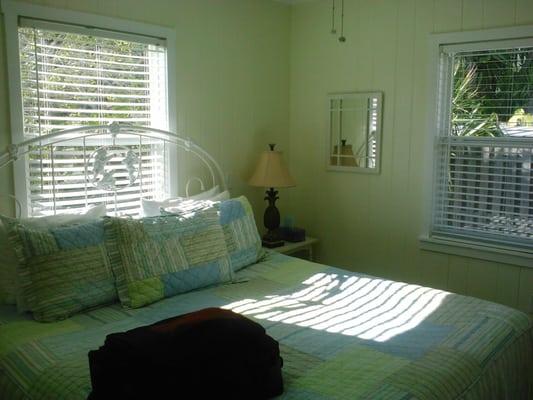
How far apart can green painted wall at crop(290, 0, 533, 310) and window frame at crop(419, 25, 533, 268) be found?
0.05 meters

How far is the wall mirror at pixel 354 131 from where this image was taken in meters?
3.62

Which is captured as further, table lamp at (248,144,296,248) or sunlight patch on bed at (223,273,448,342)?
table lamp at (248,144,296,248)

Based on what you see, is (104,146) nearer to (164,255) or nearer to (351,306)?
(164,255)

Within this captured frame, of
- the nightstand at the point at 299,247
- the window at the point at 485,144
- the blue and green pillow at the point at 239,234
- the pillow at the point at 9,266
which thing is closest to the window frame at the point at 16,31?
the pillow at the point at 9,266

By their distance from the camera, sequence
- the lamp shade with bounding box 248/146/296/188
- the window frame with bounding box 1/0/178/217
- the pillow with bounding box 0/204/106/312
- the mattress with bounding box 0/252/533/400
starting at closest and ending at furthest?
the mattress with bounding box 0/252/533/400
the pillow with bounding box 0/204/106/312
the window frame with bounding box 1/0/178/217
the lamp shade with bounding box 248/146/296/188

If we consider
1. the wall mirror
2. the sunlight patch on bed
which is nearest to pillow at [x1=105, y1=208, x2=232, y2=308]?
the sunlight patch on bed

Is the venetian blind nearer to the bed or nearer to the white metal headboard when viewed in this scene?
the white metal headboard

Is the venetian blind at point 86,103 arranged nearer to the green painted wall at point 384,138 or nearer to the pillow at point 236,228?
the pillow at point 236,228

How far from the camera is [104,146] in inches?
114

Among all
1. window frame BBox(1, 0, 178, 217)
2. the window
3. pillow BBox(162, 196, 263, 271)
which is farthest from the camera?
the window

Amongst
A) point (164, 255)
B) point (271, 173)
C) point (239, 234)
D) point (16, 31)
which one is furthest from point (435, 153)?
point (16, 31)

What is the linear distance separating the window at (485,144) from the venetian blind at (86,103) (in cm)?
179

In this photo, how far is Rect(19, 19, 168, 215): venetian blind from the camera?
263 centimetres

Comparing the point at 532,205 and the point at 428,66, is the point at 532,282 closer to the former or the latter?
the point at 532,205
